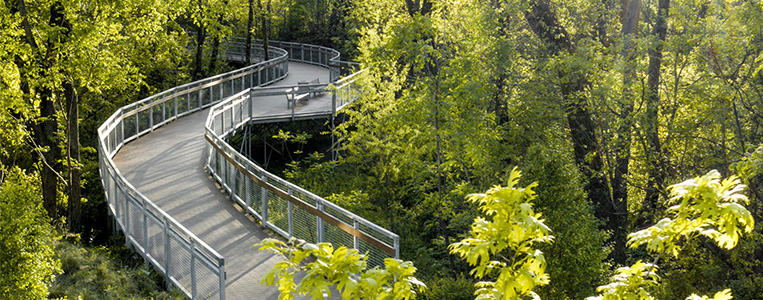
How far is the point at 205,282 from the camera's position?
31.2 feet

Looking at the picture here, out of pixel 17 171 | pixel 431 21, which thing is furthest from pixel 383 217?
pixel 17 171

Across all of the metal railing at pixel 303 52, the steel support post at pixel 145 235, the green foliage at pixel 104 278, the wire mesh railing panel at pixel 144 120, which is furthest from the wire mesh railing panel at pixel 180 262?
the metal railing at pixel 303 52

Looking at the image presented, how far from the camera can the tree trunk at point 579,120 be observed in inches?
647

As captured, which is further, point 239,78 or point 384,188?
point 239,78

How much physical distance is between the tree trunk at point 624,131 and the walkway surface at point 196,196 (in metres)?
8.43

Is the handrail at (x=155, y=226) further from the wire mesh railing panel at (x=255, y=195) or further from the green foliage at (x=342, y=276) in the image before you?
the green foliage at (x=342, y=276)

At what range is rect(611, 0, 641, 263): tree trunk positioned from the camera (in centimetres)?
1513

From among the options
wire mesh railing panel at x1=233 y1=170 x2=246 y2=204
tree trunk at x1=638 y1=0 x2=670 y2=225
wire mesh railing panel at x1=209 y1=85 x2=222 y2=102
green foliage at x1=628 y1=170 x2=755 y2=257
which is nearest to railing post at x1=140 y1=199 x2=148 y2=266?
wire mesh railing panel at x1=233 y1=170 x2=246 y2=204

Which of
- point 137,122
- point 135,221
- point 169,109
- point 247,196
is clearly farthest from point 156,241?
point 169,109

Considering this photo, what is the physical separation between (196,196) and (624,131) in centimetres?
965

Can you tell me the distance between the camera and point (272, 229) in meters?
12.5

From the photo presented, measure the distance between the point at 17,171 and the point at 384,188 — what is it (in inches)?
404

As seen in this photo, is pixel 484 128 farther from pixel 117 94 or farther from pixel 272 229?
pixel 117 94

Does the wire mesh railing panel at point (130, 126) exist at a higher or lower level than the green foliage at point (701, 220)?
lower
